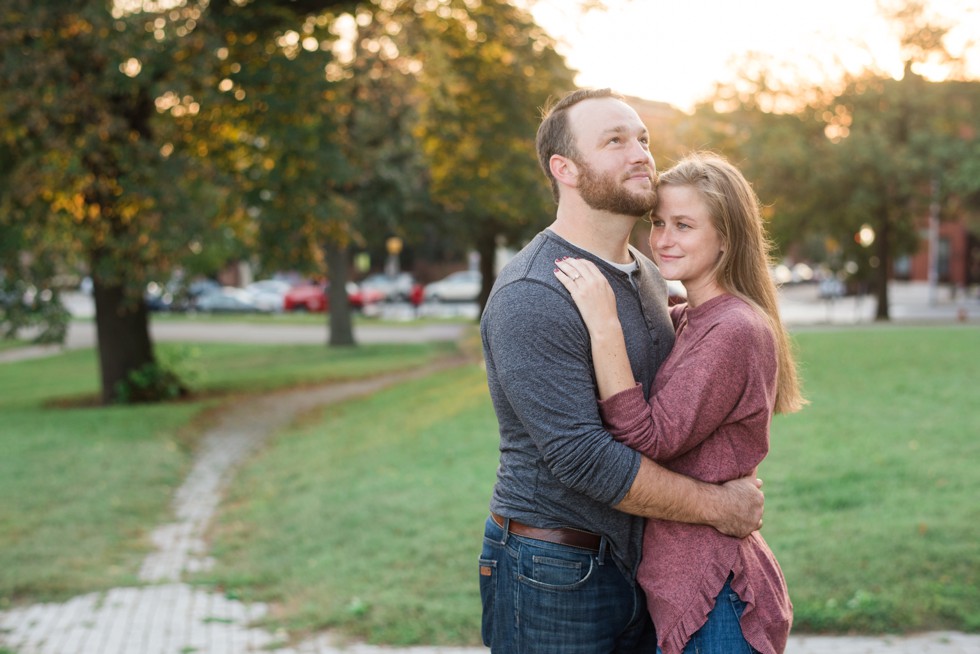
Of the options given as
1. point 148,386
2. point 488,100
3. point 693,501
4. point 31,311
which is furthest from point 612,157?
point 488,100

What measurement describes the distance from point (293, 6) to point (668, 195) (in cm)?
1403

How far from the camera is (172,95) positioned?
14477mm

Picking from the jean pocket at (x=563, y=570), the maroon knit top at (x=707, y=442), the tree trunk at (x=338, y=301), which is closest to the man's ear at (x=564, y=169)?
the maroon knit top at (x=707, y=442)

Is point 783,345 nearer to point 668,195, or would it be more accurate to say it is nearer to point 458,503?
point 668,195

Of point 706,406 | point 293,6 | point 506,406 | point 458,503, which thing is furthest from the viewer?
point 293,6

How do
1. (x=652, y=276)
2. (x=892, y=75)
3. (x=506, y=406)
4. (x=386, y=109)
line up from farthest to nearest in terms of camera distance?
(x=892, y=75) → (x=386, y=109) → (x=652, y=276) → (x=506, y=406)

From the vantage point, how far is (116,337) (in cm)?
1745

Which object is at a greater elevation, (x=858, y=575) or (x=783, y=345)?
(x=783, y=345)

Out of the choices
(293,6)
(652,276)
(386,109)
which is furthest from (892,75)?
(652,276)

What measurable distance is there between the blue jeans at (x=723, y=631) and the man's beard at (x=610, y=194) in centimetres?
102

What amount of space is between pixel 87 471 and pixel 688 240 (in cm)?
975

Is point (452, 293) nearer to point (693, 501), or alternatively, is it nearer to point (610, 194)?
point (610, 194)

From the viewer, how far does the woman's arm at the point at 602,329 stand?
2602 mm

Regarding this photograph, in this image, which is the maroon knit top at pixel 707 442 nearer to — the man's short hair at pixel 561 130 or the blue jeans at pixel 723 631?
the blue jeans at pixel 723 631
